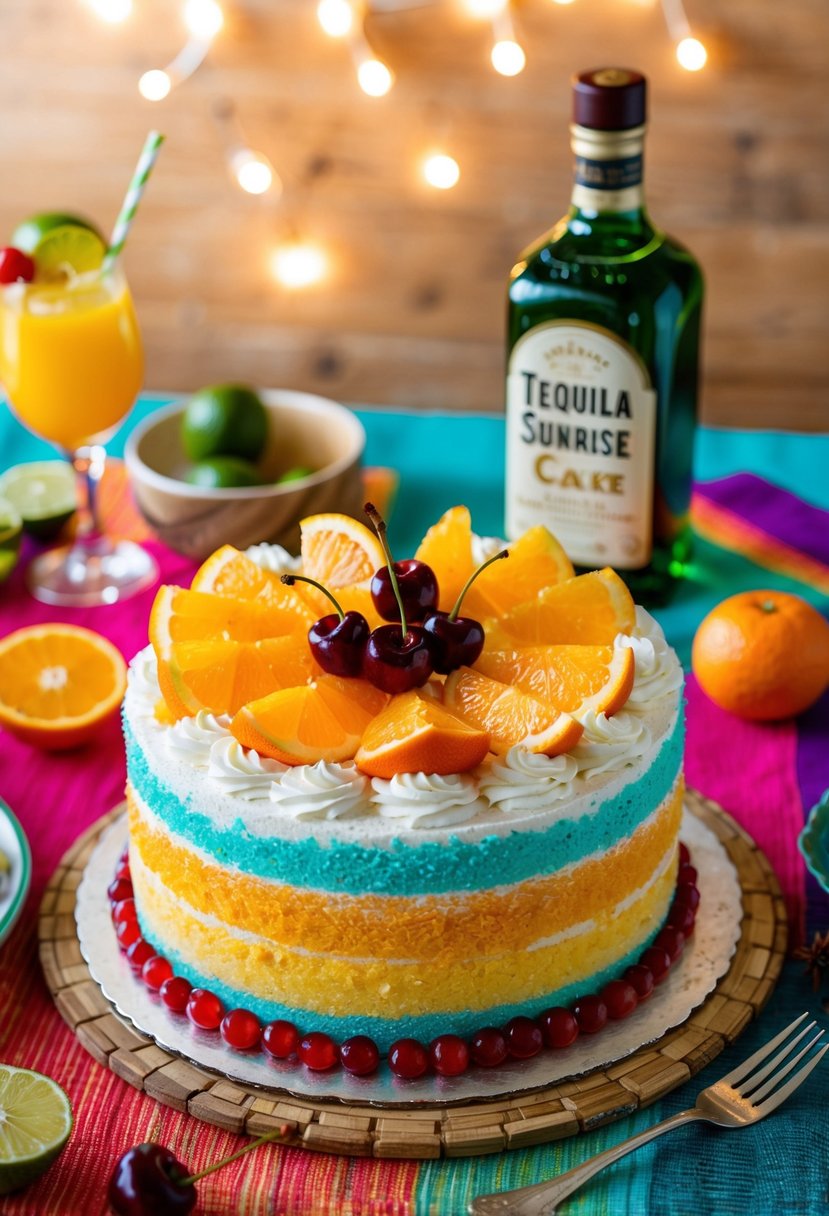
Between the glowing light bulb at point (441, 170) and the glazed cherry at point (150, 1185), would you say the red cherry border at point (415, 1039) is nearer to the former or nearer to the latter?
the glazed cherry at point (150, 1185)

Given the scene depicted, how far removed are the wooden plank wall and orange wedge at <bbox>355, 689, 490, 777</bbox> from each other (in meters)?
2.17

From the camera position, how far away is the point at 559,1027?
63.3 inches

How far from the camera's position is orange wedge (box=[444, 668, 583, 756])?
5.04ft

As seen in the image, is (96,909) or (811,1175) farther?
(96,909)

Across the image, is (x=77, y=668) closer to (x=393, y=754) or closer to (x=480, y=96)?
(x=393, y=754)

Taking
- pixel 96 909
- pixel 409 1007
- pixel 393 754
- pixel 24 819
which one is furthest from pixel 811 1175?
pixel 24 819

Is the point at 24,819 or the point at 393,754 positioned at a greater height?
the point at 393,754

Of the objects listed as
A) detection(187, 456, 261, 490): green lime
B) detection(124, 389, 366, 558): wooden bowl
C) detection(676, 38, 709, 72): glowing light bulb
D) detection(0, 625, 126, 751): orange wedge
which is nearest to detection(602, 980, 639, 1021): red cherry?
detection(0, 625, 126, 751): orange wedge

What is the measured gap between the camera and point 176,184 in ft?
12.2

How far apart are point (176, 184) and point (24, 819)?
2.09m

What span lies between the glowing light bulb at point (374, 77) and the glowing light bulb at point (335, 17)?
8 cm

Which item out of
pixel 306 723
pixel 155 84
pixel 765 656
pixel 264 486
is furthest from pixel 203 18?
pixel 306 723

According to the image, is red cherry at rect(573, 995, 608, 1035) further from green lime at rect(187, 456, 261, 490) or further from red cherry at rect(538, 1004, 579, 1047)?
green lime at rect(187, 456, 261, 490)

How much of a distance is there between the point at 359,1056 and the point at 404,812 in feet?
0.92
